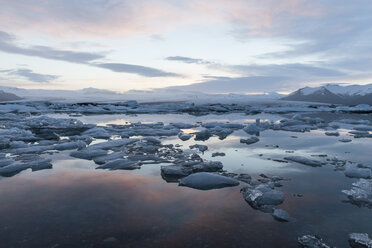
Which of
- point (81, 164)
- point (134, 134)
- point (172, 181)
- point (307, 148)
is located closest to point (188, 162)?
point (172, 181)

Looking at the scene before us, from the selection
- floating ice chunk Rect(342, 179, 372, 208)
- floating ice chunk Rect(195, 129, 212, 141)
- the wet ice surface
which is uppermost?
floating ice chunk Rect(342, 179, 372, 208)

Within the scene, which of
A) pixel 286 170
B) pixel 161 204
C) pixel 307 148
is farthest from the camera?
pixel 307 148

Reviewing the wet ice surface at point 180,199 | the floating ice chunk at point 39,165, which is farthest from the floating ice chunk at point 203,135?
the floating ice chunk at point 39,165

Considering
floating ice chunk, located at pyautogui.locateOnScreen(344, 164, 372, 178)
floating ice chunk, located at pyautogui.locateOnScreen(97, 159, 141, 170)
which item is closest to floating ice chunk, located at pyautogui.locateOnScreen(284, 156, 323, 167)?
floating ice chunk, located at pyautogui.locateOnScreen(344, 164, 372, 178)

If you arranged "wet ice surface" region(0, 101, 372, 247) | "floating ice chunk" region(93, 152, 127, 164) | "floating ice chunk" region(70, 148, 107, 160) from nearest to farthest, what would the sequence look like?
"wet ice surface" region(0, 101, 372, 247)
"floating ice chunk" region(93, 152, 127, 164)
"floating ice chunk" region(70, 148, 107, 160)

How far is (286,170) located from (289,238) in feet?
9.38

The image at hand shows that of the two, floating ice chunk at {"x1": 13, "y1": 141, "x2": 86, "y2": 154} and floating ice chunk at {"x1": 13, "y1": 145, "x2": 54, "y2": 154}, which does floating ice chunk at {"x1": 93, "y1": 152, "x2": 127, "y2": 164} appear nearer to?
floating ice chunk at {"x1": 13, "y1": 141, "x2": 86, "y2": 154}

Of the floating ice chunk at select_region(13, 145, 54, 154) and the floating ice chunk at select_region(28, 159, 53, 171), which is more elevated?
the floating ice chunk at select_region(28, 159, 53, 171)

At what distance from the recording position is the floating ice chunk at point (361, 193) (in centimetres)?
381

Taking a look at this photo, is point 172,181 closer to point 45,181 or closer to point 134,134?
point 45,181

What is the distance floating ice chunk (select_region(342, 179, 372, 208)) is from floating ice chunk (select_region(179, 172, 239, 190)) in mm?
1717

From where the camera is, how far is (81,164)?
592 cm

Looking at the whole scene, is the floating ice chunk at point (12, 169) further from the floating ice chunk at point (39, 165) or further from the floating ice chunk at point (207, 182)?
the floating ice chunk at point (207, 182)

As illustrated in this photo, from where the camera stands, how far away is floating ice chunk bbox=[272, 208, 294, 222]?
→ 3.26 metres
